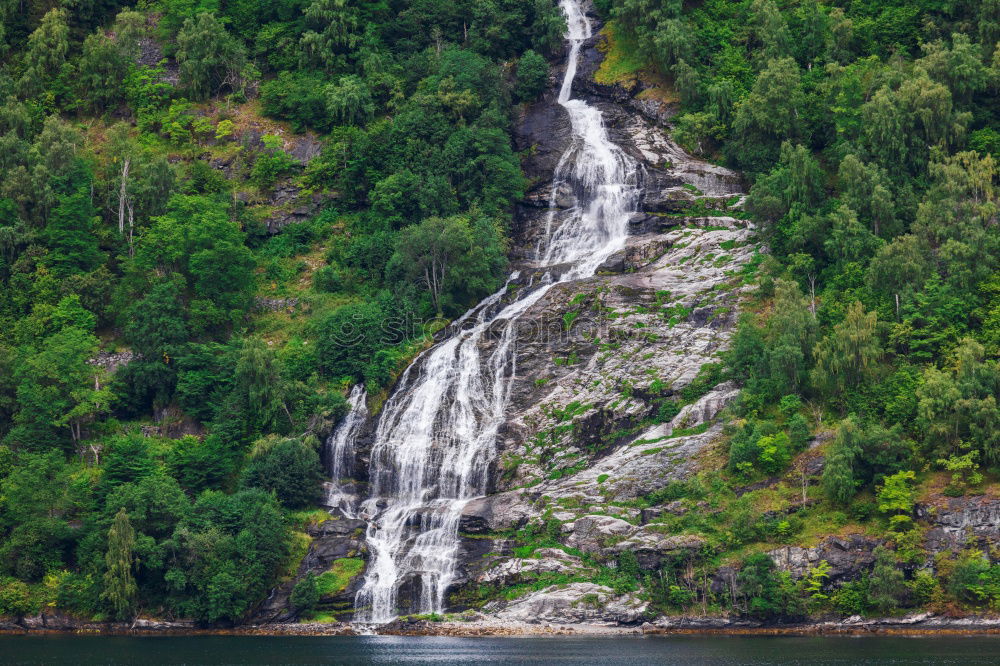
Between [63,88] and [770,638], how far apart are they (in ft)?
244

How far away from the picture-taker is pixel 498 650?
66938 millimetres

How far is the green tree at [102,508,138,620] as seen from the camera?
7494cm

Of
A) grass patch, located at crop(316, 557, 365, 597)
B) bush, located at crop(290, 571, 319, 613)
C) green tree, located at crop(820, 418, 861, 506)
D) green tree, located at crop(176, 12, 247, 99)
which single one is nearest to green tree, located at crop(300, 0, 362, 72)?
green tree, located at crop(176, 12, 247, 99)

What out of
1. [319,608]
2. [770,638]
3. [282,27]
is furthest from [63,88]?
[770,638]

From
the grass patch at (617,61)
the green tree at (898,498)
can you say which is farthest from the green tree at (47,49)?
the green tree at (898,498)

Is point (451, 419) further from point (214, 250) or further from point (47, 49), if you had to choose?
point (47, 49)

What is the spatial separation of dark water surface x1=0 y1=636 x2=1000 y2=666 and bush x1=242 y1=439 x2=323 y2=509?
10634mm

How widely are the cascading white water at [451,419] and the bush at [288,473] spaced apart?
377cm

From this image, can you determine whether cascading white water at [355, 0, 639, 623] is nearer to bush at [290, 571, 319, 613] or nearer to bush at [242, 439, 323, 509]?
bush at [290, 571, 319, 613]

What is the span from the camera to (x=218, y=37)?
109625mm

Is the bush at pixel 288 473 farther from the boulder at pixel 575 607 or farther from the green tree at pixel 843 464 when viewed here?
the green tree at pixel 843 464

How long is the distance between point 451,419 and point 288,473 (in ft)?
35.6

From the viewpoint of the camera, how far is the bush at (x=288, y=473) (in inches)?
3199

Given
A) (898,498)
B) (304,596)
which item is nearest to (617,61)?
(898,498)
